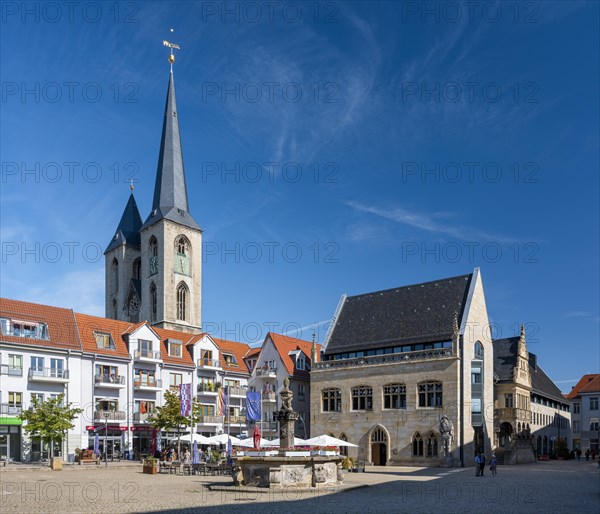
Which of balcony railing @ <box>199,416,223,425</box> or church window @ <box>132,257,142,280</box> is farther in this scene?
church window @ <box>132,257,142,280</box>

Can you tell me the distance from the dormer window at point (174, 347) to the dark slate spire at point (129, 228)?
38408 mm

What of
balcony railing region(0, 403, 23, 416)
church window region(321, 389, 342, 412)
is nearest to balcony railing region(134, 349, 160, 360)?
balcony railing region(0, 403, 23, 416)

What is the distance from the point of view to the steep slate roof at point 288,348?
68.4 meters

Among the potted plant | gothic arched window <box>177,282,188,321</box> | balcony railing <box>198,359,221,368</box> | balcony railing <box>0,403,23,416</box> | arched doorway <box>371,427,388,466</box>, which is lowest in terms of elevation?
arched doorway <box>371,427,388,466</box>

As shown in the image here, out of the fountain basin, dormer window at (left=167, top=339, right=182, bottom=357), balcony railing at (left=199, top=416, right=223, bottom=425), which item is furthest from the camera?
dormer window at (left=167, top=339, right=182, bottom=357)

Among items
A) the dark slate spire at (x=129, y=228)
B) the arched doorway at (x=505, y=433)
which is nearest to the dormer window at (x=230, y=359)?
the arched doorway at (x=505, y=433)

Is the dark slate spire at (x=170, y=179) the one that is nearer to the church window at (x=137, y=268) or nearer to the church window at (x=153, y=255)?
the church window at (x=153, y=255)

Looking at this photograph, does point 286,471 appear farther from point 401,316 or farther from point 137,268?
Result: point 137,268

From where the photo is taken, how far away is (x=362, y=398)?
60656 millimetres

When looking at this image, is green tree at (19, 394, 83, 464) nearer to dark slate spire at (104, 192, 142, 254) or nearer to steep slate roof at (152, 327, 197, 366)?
steep slate roof at (152, 327, 197, 366)

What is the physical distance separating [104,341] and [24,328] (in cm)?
712

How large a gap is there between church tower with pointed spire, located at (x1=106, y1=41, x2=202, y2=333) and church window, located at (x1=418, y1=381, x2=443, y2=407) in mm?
42788

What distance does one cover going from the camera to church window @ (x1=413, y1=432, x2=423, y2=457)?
55969 mm

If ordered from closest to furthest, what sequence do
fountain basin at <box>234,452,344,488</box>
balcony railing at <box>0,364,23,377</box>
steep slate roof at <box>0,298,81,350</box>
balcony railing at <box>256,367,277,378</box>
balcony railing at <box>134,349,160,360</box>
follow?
1. fountain basin at <box>234,452,344,488</box>
2. balcony railing at <box>0,364,23,377</box>
3. steep slate roof at <box>0,298,81,350</box>
4. balcony railing at <box>134,349,160,360</box>
5. balcony railing at <box>256,367,277,378</box>
